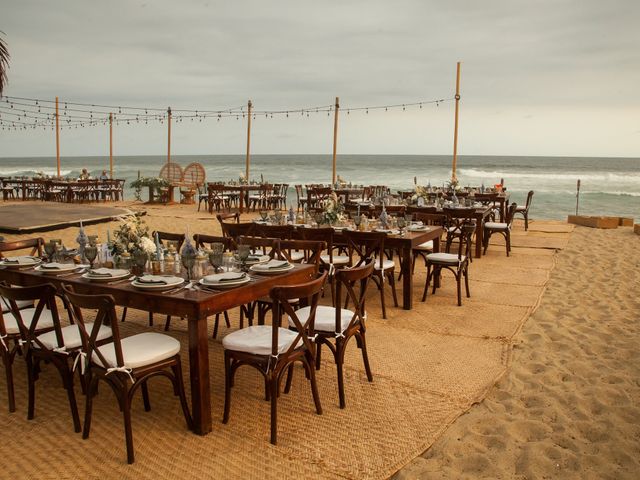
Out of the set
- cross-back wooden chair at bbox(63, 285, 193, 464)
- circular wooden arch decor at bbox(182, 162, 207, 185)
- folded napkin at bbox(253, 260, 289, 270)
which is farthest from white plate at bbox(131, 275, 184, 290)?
circular wooden arch decor at bbox(182, 162, 207, 185)

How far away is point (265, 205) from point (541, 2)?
807 cm

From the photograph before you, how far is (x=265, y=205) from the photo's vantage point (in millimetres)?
14852

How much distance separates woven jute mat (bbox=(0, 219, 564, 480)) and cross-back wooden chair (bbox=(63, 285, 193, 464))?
178mm

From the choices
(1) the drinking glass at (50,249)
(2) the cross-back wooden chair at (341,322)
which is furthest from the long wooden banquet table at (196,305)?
(1) the drinking glass at (50,249)

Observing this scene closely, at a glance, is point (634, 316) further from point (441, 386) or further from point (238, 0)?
point (238, 0)

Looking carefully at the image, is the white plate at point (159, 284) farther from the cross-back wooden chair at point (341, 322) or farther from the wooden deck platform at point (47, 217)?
the wooden deck platform at point (47, 217)

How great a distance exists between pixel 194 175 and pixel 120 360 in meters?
14.5

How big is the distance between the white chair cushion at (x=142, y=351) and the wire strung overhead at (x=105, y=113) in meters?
12.0

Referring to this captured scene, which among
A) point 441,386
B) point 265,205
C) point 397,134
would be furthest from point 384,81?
point 441,386

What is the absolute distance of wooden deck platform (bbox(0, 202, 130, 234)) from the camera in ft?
33.1

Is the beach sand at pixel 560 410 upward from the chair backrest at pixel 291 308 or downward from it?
downward

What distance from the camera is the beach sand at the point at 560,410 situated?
2678 mm

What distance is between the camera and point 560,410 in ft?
10.7

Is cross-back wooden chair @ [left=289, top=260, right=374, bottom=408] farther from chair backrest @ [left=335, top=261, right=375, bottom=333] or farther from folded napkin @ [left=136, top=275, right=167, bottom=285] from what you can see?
folded napkin @ [left=136, top=275, right=167, bottom=285]
